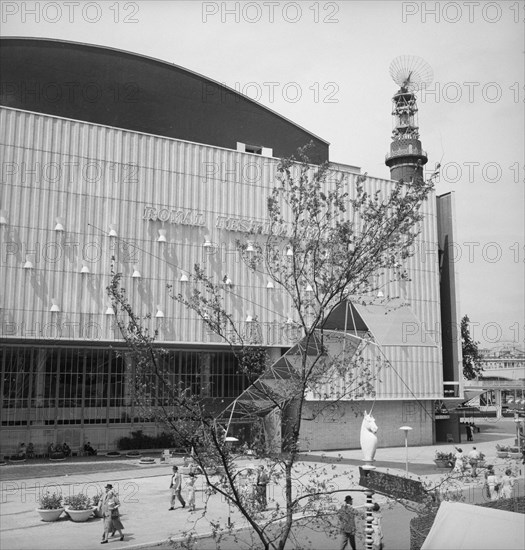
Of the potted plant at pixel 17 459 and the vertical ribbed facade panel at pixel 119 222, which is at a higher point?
the vertical ribbed facade panel at pixel 119 222

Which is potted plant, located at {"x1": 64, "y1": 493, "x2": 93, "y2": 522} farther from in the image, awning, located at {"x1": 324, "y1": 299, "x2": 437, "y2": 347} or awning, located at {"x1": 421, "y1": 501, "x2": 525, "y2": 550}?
awning, located at {"x1": 324, "y1": 299, "x2": 437, "y2": 347}

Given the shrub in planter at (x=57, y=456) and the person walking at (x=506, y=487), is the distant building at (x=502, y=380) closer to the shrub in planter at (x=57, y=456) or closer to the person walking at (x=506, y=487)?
the shrub in planter at (x=57, y=456)

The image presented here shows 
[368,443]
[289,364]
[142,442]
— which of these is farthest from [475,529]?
[142,442]

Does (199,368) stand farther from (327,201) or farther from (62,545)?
(327,201)

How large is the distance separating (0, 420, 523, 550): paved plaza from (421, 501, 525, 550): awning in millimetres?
2399

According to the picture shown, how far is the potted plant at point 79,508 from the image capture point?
2105cm

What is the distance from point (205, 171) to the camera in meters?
A: 41.8

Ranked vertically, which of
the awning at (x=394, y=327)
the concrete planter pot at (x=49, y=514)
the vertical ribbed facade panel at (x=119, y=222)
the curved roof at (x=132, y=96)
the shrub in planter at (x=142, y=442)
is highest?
the curved roof at (x=132, y=96)

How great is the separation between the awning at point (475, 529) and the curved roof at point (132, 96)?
135 feet

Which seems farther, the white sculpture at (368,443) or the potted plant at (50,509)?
the white sculpture at (368,443)

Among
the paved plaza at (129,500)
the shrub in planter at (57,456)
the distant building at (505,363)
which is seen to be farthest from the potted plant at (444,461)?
the distant building at (505,363)

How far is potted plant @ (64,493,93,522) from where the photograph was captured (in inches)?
829

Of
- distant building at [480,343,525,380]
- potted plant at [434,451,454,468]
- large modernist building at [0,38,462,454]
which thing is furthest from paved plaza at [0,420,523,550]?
distant building at [480,343,525,380]

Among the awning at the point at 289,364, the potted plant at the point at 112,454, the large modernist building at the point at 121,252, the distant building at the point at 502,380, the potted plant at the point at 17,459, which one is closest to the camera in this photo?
the awning at the point at 289,364
